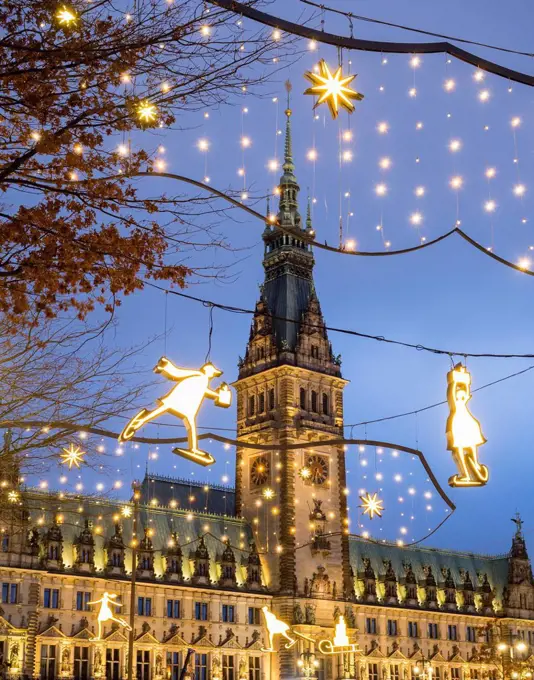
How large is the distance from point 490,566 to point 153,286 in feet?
249

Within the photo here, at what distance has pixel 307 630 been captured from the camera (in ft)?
213

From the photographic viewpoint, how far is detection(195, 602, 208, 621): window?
63.2 m

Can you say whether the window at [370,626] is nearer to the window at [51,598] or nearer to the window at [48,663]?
the window at [51,598]

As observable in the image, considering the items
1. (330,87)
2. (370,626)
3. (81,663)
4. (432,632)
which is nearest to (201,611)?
(81,663)

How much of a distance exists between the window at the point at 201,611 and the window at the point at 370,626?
13.8m

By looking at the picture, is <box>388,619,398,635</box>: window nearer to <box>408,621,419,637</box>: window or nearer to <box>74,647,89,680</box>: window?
<box>408,621,419,637</box>: window

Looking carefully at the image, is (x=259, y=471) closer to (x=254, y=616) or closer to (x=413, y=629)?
(x=254, y=616)

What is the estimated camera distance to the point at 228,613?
64.6m

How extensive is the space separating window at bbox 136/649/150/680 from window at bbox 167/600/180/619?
118 inches

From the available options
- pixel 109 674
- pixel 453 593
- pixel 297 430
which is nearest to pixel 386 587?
pixel 453 593

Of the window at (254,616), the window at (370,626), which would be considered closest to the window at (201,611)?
the window at (254,616)


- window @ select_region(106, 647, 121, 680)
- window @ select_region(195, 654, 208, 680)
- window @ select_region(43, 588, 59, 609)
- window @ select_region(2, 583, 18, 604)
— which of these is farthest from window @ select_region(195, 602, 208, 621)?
window @ select_region(2, 583, 18, 604)

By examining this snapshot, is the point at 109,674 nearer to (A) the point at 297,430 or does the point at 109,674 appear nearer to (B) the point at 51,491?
(B) the point at 51,491

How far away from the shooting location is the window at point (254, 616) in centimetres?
6538
